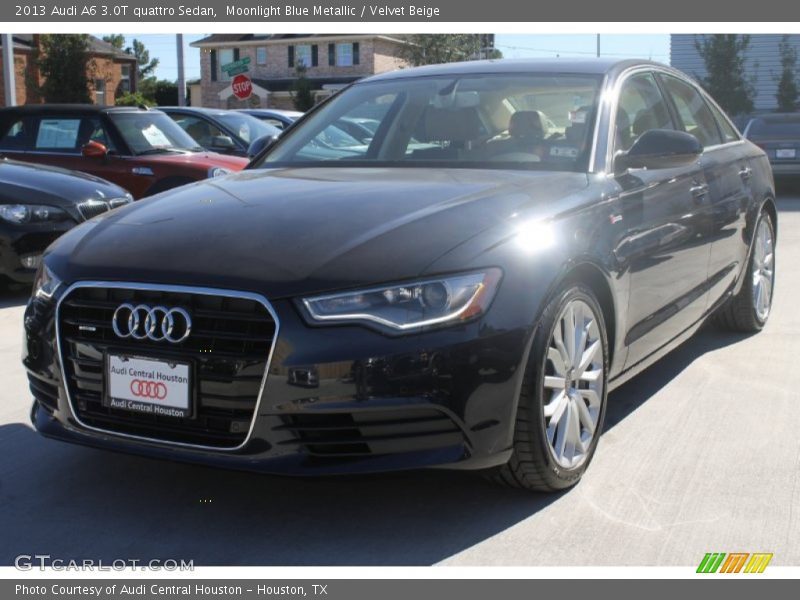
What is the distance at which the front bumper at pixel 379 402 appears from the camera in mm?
3184

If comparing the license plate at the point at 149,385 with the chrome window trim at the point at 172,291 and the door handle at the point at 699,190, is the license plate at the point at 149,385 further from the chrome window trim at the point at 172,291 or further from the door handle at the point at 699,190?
the door handle at the point at 699,190

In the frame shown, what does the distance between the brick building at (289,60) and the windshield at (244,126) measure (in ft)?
160

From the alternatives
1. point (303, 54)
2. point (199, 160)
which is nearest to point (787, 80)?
point (199, 160)

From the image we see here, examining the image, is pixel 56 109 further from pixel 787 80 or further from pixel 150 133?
pixel 787 80

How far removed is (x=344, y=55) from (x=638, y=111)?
6473 cm

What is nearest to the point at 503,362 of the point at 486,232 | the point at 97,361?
the point at 486,232

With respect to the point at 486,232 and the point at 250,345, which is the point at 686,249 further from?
the point at 250,345

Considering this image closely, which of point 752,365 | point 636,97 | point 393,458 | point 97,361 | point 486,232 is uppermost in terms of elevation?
point 636,97

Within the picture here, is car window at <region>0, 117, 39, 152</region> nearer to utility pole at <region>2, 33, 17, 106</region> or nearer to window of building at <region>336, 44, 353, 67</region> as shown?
utility pole at <region>2, 33, 17, 106</region>

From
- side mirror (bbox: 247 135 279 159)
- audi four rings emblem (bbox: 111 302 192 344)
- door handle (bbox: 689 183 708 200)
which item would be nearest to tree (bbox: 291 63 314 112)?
side mirror (bbox: 247 135 279 159)

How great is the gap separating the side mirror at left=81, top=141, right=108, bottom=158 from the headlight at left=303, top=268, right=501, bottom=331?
324 inches

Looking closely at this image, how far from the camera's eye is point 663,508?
3.68m

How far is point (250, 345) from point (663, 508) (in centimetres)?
155

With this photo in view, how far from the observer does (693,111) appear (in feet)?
18.8
